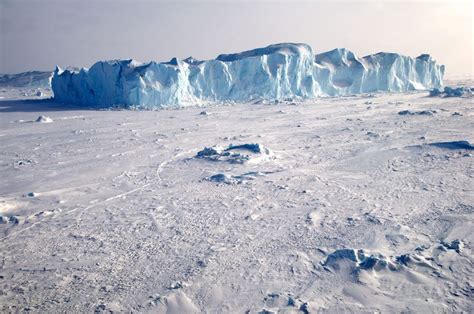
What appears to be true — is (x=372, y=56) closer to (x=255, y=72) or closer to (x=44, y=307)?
(x=255, y=72)

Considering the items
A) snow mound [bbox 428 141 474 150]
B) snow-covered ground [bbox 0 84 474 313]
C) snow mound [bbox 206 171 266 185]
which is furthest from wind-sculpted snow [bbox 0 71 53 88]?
snow mound [bbox 428 141 474 150]

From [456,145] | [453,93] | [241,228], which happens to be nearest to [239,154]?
→ [241,228]

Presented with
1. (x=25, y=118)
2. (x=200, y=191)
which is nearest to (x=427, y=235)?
(x=200, y=191)

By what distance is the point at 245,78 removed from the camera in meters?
27.9

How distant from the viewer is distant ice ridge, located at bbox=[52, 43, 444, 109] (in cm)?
A: 2317

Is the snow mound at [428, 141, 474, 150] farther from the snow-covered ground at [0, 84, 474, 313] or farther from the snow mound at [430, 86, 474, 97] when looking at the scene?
the snow mound at [430, 86, 474, 97]

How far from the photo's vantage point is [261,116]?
18562 millimetres

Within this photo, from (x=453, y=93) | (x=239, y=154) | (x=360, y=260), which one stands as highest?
(x=453, y=93)

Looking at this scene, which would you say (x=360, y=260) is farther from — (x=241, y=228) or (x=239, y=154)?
(x=239, y=154)

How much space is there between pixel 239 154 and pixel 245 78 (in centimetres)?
1992

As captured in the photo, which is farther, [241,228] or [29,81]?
[29,81]

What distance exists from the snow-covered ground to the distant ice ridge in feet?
44.1

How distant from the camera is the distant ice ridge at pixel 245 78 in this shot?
23172 millimetres

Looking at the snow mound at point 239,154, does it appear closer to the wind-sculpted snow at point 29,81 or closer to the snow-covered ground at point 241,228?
the snow-covered ground at point 241,228
